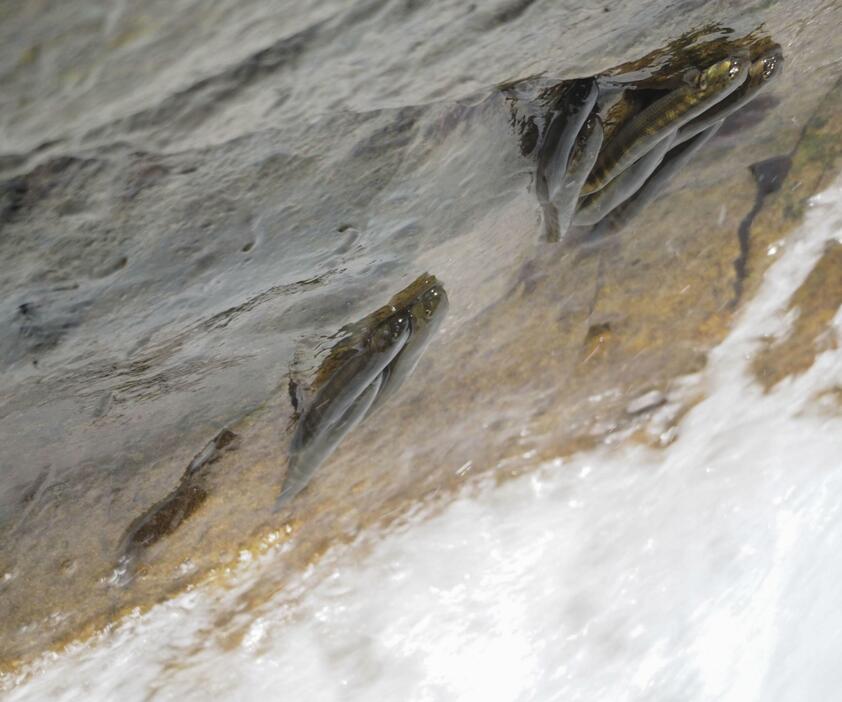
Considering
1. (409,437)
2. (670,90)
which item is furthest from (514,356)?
(670,90)

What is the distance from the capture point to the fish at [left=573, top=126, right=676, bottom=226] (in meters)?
2.38

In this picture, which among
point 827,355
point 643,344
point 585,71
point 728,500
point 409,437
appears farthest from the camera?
point 728,500

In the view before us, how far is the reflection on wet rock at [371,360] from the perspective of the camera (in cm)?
246

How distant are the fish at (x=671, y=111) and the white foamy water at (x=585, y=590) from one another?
1.31 meters

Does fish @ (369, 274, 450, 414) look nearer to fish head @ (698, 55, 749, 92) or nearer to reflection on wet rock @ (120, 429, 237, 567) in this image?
reflection on wet rock @ (120, 429, 237, 567)

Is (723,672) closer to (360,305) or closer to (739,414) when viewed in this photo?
(739,414)

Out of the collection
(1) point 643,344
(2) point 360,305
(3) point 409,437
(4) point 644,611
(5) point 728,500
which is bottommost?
(4) point 644,611

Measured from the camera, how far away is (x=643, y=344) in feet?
11.3

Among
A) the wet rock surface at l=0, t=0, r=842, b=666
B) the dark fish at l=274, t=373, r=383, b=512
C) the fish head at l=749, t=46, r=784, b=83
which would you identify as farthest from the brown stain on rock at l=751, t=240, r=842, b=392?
the dark fish at l=274, t=373, r=383, b=512

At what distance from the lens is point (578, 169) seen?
7.27ft

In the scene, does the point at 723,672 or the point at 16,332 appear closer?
the point at 16,332

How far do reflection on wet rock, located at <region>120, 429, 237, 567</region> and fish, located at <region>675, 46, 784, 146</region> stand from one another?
1.46 metres

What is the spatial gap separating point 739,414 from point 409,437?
154cm

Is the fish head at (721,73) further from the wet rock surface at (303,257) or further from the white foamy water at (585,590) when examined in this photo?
the white foamy water at (585,590)
